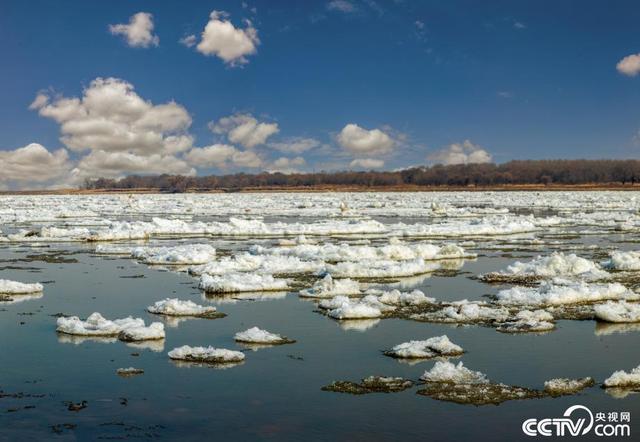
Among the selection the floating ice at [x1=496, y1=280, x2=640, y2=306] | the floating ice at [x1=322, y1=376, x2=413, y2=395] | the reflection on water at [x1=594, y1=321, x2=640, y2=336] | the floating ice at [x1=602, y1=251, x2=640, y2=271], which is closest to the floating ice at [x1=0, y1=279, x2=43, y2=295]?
the floating ice at [x1=322, y1=376, x2=413, y2=395]

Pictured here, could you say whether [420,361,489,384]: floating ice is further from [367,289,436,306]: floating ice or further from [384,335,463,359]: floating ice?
[367,289,436,306]: floating ice

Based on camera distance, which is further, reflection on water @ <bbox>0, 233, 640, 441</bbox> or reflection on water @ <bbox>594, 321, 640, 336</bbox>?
reflection on water @ <bbox>594, 321, 640, 336</bbox>

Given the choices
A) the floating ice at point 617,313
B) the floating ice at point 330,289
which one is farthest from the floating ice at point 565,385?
the floating ice at point 330,289

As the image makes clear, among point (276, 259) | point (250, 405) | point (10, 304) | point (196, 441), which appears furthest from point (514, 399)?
point (276, 259)

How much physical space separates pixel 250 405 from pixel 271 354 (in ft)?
6.40

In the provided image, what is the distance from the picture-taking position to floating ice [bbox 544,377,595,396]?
23.3ft

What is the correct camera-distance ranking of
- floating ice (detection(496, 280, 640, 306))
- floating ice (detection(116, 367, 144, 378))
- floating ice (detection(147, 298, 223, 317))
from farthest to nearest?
floating ice (detection(496, 280, 640, 306)) < floating ice (detection(147, 298, 223, 317)) < floating ice (detection(116, 367, 144, 378))

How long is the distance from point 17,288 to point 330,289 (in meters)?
6.32

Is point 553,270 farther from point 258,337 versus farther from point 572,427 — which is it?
point 572,427

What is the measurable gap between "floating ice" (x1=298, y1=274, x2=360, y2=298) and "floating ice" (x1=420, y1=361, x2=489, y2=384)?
17.0ft

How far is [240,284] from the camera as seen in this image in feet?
44.6

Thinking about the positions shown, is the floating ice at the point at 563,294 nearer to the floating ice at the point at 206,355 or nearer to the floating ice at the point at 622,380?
the floating ice at the point at 622,380

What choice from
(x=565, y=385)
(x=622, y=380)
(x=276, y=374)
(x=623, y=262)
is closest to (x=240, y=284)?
(x=276, y=374)

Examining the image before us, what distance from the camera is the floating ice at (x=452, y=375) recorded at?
7.45 meters
